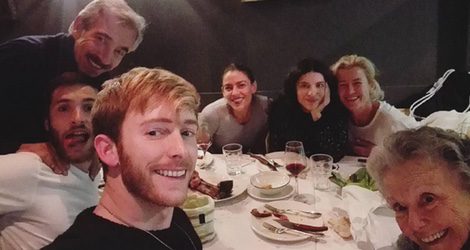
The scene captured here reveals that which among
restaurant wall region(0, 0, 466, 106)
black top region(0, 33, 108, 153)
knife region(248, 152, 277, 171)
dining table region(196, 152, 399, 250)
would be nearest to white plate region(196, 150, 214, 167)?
dining table region(196, 152, 399, 250)

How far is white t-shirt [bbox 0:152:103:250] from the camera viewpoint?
42.0 inches

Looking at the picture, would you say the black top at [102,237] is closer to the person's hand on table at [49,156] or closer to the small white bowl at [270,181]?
the person's hand on table at [49,156]

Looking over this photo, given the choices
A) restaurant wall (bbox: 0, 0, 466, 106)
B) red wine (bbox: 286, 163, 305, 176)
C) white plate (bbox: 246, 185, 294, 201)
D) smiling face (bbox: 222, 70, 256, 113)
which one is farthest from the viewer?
restaurant wall (bbox: 0, 0, 466, 106)

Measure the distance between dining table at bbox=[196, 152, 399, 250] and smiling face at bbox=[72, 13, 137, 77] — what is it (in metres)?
0.61

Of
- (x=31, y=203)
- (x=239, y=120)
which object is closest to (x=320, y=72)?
(x=239, y=120)

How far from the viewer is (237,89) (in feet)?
7.77

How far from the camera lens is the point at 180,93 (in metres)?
0.96

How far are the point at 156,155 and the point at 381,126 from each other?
1.50m

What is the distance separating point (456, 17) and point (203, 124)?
1.99m

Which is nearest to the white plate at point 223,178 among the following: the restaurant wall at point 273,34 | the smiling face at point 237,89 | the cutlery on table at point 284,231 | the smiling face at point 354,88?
the cutlery on table at point 284,231

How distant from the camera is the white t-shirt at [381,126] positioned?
81.4 inches

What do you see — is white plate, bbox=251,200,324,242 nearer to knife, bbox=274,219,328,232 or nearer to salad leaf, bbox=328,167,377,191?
knife, bbox=274,219,328,232

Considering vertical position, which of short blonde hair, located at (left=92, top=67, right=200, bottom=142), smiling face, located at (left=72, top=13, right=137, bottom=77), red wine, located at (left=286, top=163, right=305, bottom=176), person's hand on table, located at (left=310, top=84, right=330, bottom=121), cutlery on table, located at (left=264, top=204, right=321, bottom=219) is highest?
smiling face, located at (left=72, top=13, right=137, bottom=77)

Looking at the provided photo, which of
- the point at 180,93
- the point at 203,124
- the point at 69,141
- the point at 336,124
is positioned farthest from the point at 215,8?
the point at 180,93
